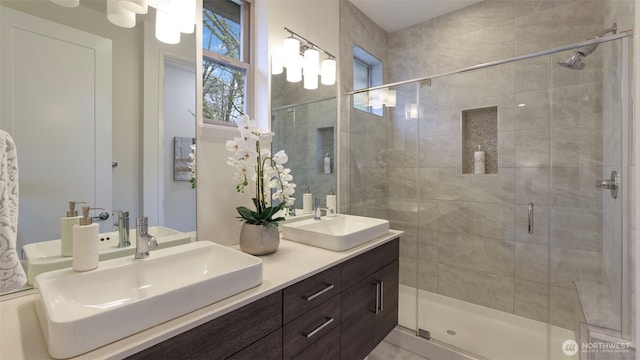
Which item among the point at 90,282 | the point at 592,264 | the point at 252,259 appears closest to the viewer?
the point at 90,282

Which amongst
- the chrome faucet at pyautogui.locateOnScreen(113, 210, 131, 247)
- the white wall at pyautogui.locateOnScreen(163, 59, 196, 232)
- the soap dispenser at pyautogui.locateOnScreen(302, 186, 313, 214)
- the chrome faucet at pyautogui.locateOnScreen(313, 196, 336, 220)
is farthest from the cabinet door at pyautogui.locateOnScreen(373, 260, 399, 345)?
the chrome faucet at pyautogui.locateOnScreen(113, 210, 131, 247)

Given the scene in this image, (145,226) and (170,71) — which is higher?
(170,71)

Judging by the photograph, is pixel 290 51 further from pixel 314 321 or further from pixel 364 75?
pixel 314 321

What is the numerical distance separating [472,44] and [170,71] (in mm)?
2414

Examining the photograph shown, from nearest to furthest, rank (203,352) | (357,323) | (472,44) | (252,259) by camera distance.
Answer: (203,352), (252,259), (357,323), (472,44)

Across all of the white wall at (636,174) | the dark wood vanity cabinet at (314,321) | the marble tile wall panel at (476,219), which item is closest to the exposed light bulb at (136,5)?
the dark wood vanity cabinet at (314,321)

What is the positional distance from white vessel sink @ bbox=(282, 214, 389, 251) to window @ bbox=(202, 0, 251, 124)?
27.9 inches

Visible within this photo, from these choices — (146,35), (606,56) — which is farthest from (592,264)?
(146,35)

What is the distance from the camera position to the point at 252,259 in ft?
3.22

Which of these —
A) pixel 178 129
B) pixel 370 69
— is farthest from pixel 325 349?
pixel 370 69

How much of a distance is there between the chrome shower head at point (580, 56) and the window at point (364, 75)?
131 cm

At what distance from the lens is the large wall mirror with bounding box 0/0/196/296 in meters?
0.89

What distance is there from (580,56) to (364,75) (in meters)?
1.60

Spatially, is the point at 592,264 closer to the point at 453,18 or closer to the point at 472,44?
the point at 472,44
